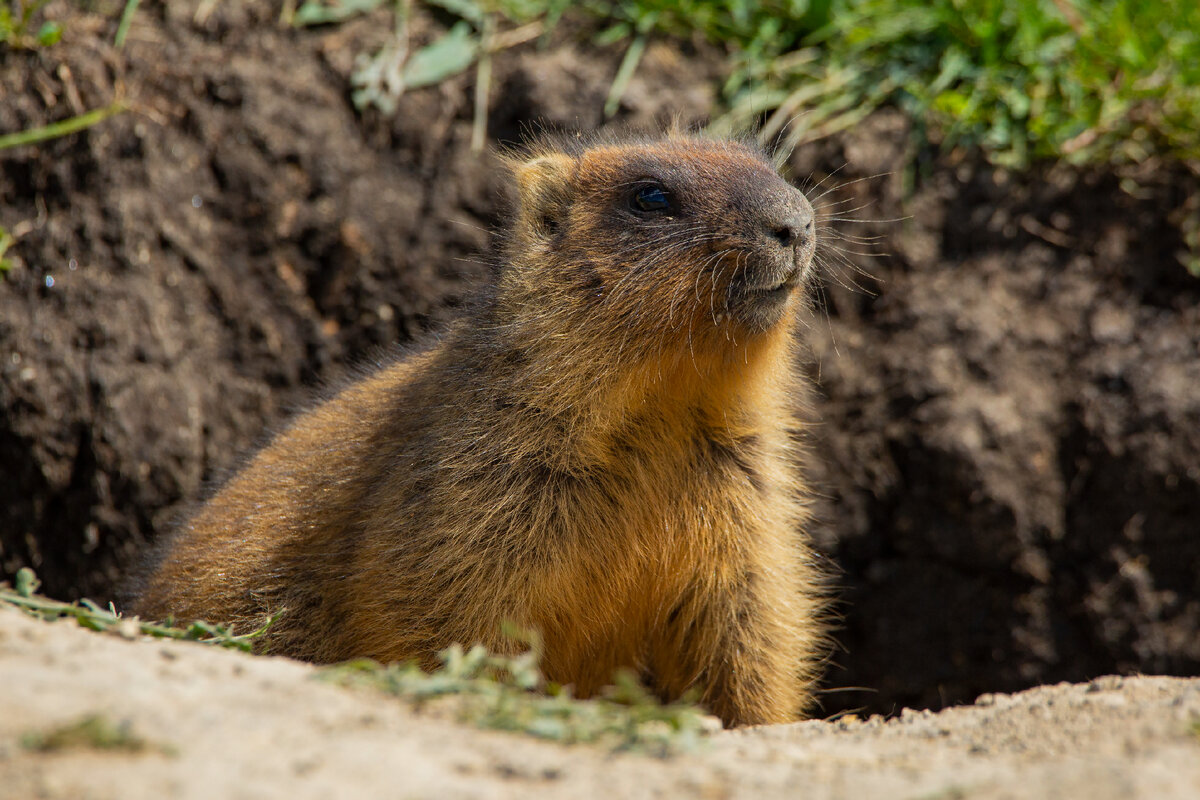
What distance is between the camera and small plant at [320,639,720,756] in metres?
2.93

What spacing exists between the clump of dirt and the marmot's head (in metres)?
2.42

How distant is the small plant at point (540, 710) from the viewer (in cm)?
293

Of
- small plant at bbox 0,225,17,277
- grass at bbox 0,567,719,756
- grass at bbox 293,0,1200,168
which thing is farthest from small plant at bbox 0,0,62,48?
grass at bbox 0,567,719,756

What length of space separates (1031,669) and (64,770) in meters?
7.17

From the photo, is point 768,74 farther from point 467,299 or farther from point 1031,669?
point 1031,669

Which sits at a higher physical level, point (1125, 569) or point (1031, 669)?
point (1125, 569)

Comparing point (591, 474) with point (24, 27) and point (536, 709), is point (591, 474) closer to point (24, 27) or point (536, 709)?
point (536, 709)

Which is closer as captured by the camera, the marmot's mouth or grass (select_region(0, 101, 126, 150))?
the marmot's mouth

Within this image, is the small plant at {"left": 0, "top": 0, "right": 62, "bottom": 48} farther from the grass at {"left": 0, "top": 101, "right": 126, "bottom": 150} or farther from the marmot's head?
the marmot's head

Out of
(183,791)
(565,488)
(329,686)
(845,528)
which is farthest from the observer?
(845,528)

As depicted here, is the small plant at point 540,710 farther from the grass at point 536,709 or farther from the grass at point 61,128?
the grass at point 61,128

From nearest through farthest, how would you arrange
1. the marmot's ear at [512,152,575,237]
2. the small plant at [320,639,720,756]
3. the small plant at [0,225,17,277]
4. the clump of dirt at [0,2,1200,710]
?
1. the small plant at [320,639,720,756]
2. the marmot's ear at [512,152,575,237]
3. the small plant at [0,225,17,277]
4. the clump of dirt at [0,2,1200,710]

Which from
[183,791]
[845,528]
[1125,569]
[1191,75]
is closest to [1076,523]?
[1125,569]

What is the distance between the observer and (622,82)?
27.8ft
